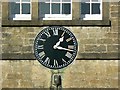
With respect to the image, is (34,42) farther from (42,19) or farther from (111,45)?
(111,45)

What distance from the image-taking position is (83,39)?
12.6 m

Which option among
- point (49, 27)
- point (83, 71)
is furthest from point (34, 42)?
point (83, 71)

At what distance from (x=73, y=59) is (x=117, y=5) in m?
1.58

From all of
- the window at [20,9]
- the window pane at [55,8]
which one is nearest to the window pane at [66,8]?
the window pane at [55,8]

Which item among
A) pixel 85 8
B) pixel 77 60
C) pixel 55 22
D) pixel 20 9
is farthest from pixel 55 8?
pixel 77 60

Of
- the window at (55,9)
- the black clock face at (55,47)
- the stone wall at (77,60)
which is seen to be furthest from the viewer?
the window at (55,9)

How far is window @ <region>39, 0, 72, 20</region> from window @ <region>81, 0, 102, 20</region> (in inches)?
12.7

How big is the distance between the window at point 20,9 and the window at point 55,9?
287 millimetres

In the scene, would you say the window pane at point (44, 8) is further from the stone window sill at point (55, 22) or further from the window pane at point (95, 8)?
the window pane at point (95, 8)

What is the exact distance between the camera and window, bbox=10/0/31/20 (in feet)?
41.8

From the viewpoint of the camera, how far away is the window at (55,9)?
1271 cm

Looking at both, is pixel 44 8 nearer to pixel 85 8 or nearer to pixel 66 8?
pixel 66 8

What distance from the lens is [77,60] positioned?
493 inches

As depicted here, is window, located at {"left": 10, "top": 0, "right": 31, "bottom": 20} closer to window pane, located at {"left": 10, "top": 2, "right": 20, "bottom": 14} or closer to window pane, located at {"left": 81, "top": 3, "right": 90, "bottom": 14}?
window pane, located at {"left": 10, "top": 2, "right": 20, "bottom": 14}
